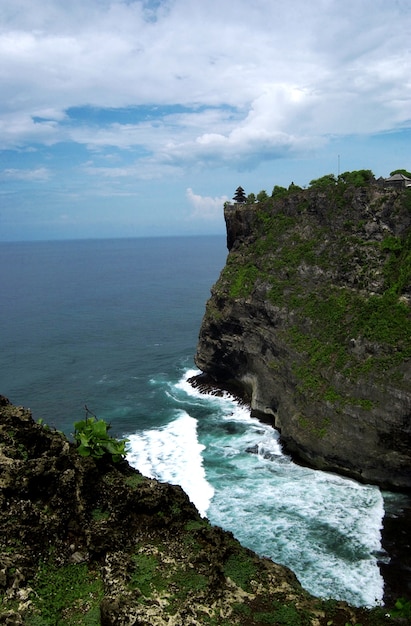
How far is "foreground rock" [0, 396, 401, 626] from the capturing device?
14.5m

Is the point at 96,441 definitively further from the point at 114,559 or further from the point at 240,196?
the point at 240,196

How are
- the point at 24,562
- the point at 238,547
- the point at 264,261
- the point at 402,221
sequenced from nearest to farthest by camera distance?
the point at 24,562 → the point at 238,547 → the point at 402,221 → the point at 264,261

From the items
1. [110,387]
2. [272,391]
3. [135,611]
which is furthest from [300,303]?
[135,611]

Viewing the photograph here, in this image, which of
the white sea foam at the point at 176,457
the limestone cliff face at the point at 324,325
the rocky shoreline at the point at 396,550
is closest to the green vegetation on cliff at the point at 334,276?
the limestone cliff face at the point at 324,325

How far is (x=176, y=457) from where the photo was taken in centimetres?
3956

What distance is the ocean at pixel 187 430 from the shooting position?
92.1 feet

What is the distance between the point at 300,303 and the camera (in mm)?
45594

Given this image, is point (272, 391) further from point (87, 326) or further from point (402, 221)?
point (87, 326)

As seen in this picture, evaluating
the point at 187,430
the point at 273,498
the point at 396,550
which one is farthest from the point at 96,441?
the point at 187,430

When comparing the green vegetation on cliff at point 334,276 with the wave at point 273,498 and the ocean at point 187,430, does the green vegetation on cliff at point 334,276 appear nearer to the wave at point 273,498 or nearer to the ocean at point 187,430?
the wave at point 273,498

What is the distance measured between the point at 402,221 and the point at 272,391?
18439mm

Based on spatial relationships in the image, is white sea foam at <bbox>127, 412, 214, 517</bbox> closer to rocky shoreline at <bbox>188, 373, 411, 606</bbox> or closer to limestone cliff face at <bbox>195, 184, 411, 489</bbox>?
limestone cliff face at <bbox>195, 184, 411, 489</bbox>

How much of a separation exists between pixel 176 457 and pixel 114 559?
78.5 feet

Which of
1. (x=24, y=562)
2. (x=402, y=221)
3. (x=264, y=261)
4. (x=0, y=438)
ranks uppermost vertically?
(x=402, y=221)
